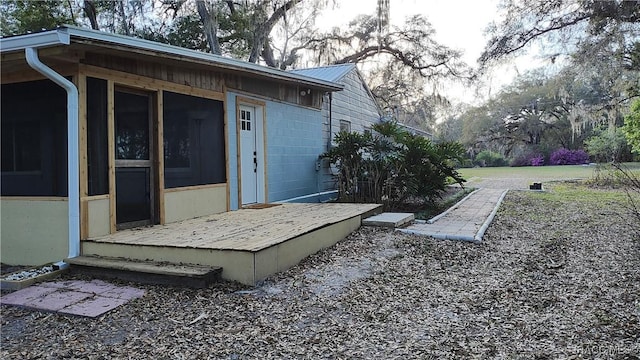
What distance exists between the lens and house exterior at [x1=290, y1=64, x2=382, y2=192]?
10453mm

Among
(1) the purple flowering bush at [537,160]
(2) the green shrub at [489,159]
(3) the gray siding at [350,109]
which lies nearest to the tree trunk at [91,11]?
(3) the gray siding at [350,109]

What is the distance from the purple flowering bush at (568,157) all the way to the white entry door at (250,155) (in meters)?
29.6

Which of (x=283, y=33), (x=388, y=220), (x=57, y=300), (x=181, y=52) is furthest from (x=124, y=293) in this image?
(x=283, y=33)

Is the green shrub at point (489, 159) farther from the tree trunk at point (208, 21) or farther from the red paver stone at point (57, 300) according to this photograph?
the red paver stone at point (57, 300)

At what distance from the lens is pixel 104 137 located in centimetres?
490

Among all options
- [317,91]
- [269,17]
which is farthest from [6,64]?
[269,17]

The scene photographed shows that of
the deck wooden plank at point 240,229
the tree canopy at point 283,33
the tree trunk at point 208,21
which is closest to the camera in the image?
the deck wooden plank at point 240,229

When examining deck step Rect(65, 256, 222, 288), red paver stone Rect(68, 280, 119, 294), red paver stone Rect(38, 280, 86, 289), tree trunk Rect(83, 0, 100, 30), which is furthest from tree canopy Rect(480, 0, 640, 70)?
tree trunk Rect(83, 0, 100, 30)

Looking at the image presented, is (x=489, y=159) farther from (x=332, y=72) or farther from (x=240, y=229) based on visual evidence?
(x=240, y=229)

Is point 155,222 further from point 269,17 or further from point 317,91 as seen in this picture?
point 269,17

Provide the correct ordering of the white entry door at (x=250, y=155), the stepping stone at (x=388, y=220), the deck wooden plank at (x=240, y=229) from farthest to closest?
the white entry door at (x=250, y=155), the stepping stone at (x=388, y=220), the deck wooden plank at (x=240, y=229)

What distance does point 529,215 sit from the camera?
343 inches

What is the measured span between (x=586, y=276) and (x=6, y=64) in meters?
6.48

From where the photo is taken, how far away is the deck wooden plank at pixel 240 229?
4.44 m
